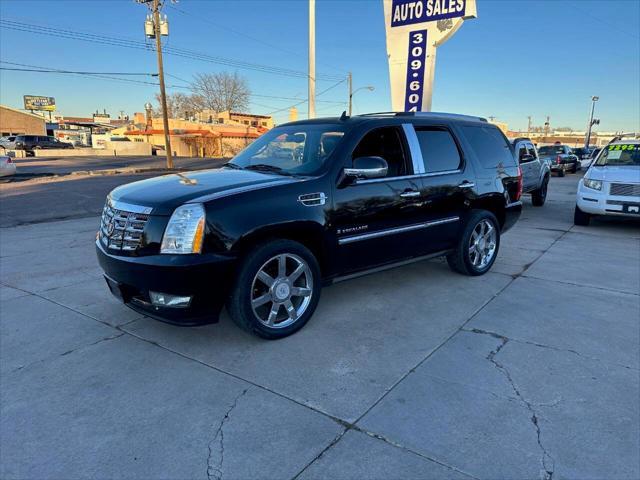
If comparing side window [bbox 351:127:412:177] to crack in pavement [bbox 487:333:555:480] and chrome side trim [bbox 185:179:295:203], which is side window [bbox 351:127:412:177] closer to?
chrome side trim [bbox 185:179:295:203]

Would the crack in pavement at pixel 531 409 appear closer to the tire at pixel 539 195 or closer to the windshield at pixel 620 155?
the windshield at pixel 620 155

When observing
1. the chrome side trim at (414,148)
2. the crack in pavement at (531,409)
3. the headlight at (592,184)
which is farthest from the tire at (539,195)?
the crack in pavement at (531,409)

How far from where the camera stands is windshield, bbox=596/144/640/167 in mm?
8836

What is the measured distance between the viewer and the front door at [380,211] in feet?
12.9

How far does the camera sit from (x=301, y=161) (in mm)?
4215

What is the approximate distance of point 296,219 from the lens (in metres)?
3.55

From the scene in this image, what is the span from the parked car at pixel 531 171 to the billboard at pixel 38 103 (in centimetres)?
10612

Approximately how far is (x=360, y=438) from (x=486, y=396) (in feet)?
3.18

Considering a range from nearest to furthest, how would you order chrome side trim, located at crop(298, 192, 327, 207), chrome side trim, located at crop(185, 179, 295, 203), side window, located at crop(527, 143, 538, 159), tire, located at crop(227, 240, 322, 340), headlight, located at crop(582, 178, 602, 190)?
chrome side trim, located at crop(185, 179, 295, 203) < tire, located at crop(227, 240, 322, 340) < chrome side trim, located at crop(298, 192, 327, 207) < headlight, located at crop(582, 178, 602, 190) < side window, located at crop(527, 143, 538, 159)

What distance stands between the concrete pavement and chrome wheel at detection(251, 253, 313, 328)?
219 mm

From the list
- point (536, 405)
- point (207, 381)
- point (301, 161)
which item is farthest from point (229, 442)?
point (301, 161)

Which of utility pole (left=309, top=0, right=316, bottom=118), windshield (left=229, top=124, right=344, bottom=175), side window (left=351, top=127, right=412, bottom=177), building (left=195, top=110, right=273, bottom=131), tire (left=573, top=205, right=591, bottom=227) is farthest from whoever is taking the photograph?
building (left=195, top=110, right=273, bottom=131)

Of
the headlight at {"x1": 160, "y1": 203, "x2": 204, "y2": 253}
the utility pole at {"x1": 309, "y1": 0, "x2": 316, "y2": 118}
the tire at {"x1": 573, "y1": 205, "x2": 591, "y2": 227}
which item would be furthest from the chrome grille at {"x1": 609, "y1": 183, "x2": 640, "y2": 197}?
the utility pole at {"x1": 309, "y1": 0, "x2": 316, "y2": 118}

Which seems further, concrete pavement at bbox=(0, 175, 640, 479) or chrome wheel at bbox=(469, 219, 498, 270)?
chrome wheel at bbox=(469, 219, 498, 270)
